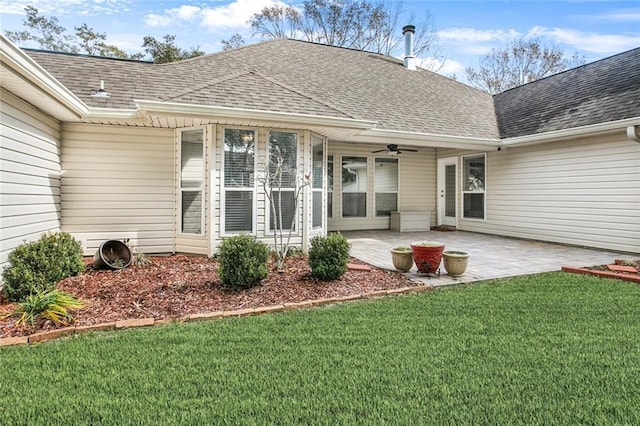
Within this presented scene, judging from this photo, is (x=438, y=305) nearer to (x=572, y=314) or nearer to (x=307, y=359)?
(x=572, y=314)

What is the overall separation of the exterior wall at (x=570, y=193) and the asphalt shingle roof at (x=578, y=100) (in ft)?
1.61

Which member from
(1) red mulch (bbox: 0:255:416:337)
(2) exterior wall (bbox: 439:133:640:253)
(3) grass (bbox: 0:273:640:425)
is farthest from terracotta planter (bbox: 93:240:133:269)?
(2) exterior wall (bbox: 439:133:640:253)

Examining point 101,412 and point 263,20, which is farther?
point 263,20

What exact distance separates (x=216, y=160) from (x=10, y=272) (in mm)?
3158

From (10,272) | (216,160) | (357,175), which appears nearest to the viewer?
(10,272)

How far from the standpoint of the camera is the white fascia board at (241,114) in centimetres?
559

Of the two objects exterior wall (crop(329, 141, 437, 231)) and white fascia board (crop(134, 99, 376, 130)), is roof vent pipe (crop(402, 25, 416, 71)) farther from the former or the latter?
white fascia board (crop(134, 99, 376, 130))

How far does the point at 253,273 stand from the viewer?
4.50 meters

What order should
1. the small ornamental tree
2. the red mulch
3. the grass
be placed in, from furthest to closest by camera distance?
the small ornamental tree → the red mulch → the grass

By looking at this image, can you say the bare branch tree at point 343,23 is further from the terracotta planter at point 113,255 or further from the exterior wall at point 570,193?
the terracotta planter at point 113,255

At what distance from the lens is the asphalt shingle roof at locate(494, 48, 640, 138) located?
307 inches

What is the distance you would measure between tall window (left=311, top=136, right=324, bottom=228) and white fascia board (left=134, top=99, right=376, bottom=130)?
667mm

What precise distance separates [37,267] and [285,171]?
3.78 m

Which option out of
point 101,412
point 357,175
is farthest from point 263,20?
point 101,412
